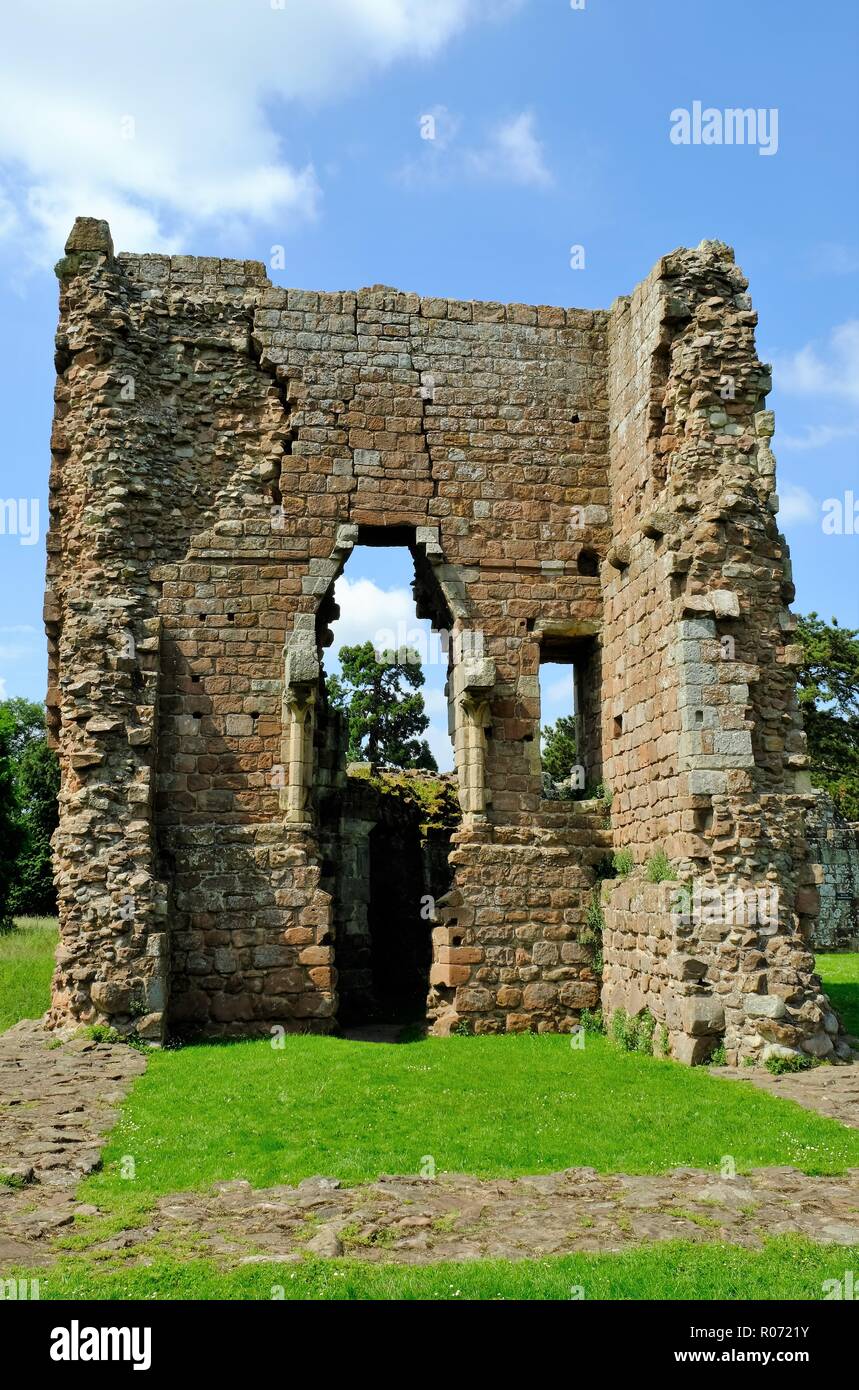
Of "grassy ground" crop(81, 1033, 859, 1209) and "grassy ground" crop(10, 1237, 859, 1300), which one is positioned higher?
"grassy ground" crop(10, 1237, 859, 1300)

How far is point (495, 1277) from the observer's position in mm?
5602

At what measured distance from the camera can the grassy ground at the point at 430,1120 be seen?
799cm

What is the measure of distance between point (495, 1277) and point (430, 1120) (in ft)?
11.9

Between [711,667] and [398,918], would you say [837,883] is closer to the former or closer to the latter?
[398,918]

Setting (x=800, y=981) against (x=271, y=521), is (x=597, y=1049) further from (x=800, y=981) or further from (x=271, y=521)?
(x=271, y=521)

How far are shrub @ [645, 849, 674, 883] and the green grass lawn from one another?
2739 mm

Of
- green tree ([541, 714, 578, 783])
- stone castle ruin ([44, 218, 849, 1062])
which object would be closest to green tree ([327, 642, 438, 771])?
green tree ([541, 714, 578, 783])

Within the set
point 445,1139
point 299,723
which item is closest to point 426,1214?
point 445,1139

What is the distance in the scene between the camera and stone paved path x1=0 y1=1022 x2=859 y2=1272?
6277 mm

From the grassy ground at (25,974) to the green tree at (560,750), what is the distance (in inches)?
980

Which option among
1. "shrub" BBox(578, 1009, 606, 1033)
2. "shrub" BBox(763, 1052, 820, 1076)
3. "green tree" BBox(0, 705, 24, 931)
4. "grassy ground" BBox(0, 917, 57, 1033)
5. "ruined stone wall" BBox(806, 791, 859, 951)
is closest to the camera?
"shrub" BBox(763, 1052, 820, 1076)

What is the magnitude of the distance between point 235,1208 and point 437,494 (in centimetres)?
987

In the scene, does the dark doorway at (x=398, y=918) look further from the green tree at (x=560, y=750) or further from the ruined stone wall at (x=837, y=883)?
the green tree at (x=560, y=750)

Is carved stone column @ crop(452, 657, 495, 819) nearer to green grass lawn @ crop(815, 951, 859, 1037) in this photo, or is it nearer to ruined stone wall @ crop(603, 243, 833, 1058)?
ruined stone wall @ crop(603, 243, 833, 1058)
